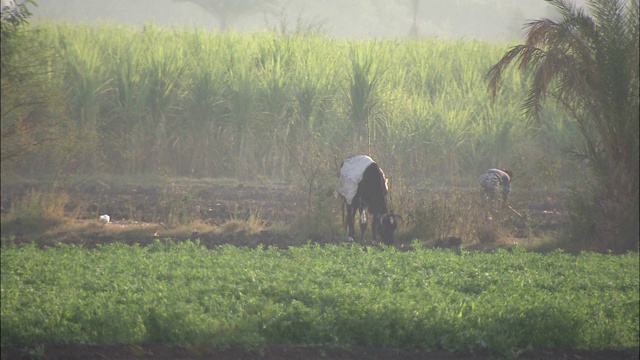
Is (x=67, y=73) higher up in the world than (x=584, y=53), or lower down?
lower down

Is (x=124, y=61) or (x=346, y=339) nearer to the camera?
(x=346, y=339)

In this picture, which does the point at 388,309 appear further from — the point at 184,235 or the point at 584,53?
the point at 584,53

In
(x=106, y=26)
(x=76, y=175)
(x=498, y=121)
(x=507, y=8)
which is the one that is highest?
(x=507, y=8)

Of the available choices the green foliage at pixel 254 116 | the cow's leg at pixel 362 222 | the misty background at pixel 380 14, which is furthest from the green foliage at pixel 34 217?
the misty background at pixel 380 14

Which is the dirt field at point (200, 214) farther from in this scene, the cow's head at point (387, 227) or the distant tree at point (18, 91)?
the distant tree at point (18, 91)

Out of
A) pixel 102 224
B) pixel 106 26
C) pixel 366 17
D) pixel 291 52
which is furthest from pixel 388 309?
pixel 366 17

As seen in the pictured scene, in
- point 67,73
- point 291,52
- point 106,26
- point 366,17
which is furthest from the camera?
point 366,17

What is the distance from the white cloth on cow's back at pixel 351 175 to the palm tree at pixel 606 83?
2.57 metres

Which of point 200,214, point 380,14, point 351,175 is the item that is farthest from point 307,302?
point 380,14

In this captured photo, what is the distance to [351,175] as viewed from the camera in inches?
446

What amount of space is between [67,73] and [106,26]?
5410 millimetres

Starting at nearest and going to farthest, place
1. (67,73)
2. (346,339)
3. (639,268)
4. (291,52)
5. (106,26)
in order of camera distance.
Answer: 1. (346,339)
2. (639,268)
3. (67,73)
4. (291,52)
5. (106,26)

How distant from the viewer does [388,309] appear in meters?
7.05

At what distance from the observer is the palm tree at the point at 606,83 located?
11.2m
